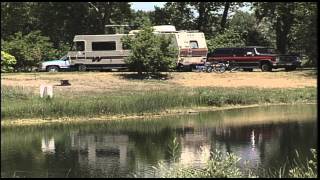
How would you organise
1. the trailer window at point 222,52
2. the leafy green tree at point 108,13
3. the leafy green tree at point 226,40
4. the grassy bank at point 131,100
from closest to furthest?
the grassy bank at point 131,100 < the trailer window at point 222,52 < the leafy green tree at point 226,40 < the leafy green tree at point 108,13

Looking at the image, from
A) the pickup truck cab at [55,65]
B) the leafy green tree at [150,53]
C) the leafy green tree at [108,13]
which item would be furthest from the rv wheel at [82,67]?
the leafy green tree at [108,13]

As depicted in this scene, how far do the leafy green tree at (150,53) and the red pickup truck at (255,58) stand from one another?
6.30 metres

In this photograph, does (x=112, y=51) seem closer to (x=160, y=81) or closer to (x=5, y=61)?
(x=160, y=81)

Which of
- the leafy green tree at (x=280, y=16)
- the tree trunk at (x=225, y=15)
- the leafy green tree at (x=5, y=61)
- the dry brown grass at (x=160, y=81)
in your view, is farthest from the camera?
the tree trunk at (x=225, y=15)

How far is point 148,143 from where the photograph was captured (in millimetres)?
20625

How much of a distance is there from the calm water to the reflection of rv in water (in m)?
14.0

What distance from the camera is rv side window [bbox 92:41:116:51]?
137 ft

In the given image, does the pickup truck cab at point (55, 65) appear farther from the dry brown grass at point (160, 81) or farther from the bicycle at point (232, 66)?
the bicycle at point (232, 66)

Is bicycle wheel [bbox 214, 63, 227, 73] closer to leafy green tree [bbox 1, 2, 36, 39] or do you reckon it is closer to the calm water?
the calm water

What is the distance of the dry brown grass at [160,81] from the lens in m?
32.7

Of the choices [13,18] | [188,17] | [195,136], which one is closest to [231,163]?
[195,136]

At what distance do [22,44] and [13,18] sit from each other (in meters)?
12.0

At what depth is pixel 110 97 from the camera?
97.7 ft

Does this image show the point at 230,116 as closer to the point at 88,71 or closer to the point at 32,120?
the point at 32,120
